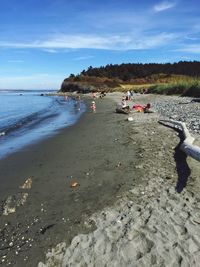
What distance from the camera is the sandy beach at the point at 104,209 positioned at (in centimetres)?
546

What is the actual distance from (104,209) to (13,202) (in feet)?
6.93

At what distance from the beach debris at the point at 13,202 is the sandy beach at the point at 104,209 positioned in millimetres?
68

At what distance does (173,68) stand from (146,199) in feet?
342

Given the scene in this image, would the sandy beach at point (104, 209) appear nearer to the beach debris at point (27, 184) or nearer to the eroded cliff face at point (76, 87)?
the beach debris at point (27, 184)

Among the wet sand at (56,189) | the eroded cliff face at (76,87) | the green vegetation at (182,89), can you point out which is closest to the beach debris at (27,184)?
the wet sand at (56,189)

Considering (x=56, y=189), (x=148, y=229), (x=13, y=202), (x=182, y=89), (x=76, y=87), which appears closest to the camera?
(x=148, y=229)

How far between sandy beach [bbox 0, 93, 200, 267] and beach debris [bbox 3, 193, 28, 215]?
0.07 meters

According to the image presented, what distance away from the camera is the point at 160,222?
6223 mm

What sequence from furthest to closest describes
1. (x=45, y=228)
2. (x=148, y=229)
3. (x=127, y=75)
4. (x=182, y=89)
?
(x=127, y=75) < (x=182, y=89) < (x=45, y=228) < (x=148, y=229)

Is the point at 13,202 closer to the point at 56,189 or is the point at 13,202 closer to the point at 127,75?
the point at 56,189

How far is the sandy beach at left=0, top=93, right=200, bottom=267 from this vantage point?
5461 mm

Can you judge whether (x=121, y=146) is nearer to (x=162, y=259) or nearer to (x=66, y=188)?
(x=66, y=188)

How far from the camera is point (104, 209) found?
23.4ft

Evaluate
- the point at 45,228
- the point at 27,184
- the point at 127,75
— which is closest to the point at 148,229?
the point at 45,228
